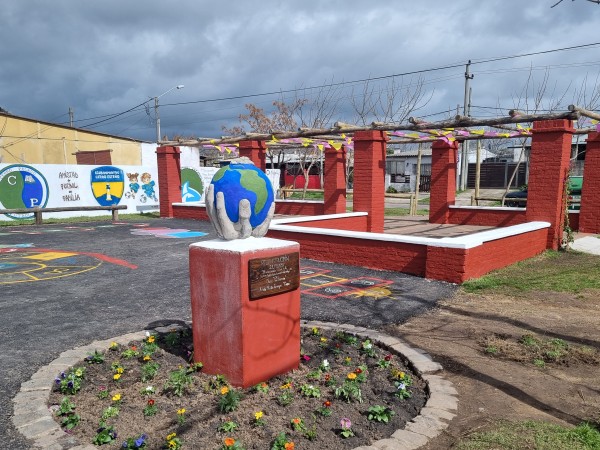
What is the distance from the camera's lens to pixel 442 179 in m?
16.2

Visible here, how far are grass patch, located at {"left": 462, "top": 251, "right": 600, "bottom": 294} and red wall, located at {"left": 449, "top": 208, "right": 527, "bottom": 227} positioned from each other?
5160 millimetres

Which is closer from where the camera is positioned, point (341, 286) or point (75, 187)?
point (341, 286)

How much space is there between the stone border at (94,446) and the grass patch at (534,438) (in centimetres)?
28

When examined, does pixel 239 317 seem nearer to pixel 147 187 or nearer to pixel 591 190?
pixel 591 190

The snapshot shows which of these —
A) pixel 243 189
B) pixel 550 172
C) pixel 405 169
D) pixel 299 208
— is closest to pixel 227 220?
pixel 243 189

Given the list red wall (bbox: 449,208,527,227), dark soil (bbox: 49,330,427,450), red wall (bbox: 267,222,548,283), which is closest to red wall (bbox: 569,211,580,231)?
red wall (bbox: 449,208,527,227)

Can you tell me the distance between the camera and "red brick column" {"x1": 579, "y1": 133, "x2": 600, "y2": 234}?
1216 centimetres

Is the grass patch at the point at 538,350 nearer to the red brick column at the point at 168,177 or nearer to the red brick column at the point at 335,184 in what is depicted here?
the red brick column at the point at 335,184

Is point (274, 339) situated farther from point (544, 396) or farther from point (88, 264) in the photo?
point (88, 264)

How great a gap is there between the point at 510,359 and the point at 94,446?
144 inches

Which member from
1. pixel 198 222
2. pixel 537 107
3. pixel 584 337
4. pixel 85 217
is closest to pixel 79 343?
Result: pixel 584 337

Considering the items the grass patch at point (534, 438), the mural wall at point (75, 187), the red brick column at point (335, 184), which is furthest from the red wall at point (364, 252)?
the mural wall at point (75, 187)

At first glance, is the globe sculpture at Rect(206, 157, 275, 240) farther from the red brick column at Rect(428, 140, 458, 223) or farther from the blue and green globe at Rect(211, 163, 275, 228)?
the red brick column at Rect(428, 140, 458, 223)

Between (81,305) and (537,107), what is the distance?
66.0 feet
